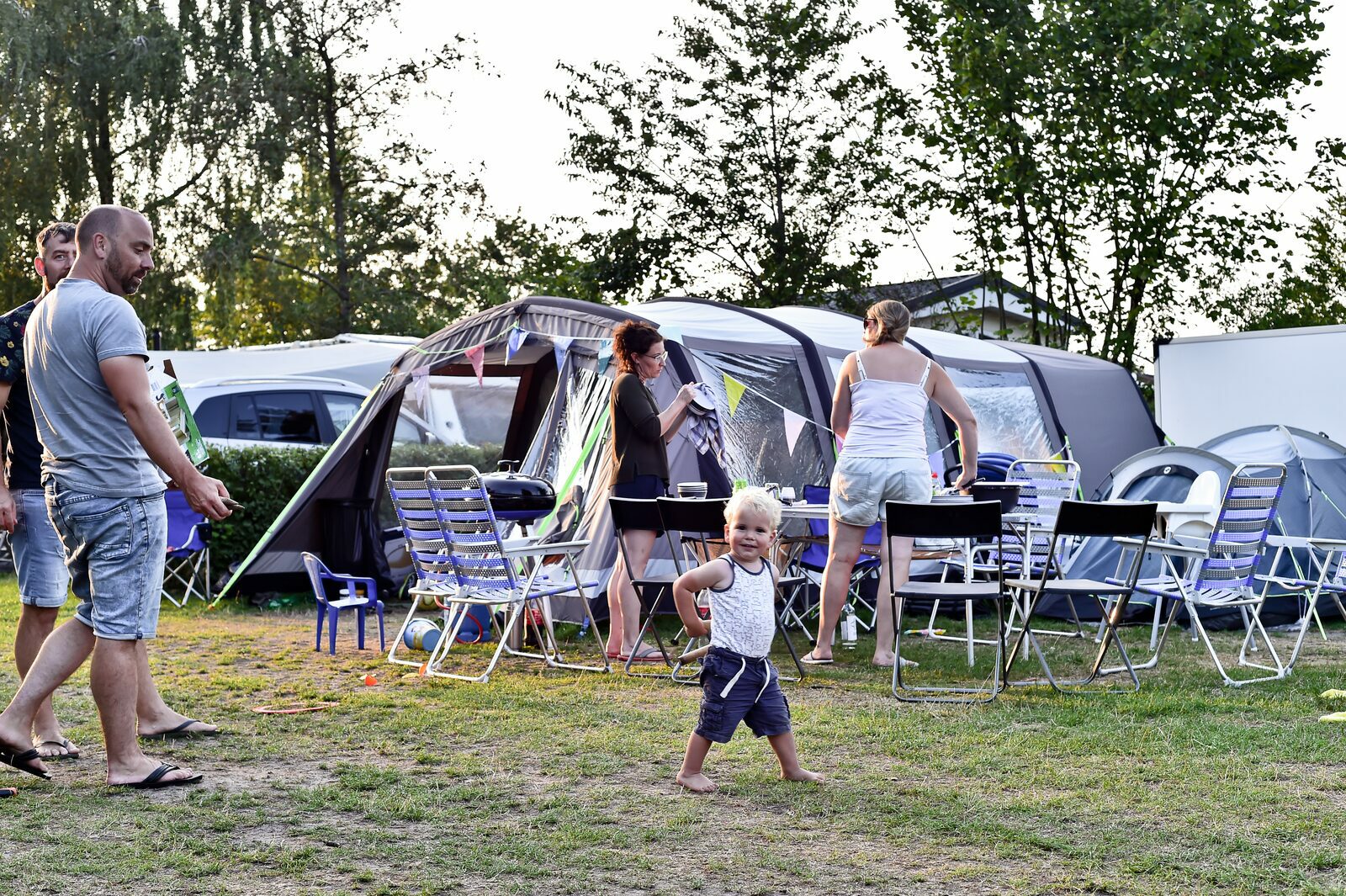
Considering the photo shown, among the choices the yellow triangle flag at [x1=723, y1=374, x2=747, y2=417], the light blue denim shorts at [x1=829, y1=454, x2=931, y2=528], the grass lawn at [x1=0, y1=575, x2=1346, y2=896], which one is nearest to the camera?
the grass lawn at [x1=0, y1=575, x2=1346, y2=896]

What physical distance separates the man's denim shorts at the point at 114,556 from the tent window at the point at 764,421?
4495 mm

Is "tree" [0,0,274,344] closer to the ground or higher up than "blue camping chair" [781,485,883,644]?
higher up

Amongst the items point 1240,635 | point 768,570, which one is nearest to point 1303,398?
point 1240,635

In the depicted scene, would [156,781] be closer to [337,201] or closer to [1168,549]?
[1168,549]

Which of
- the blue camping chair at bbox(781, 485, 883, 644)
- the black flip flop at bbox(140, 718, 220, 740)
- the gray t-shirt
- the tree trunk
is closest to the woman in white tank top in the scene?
the blue camping chair at bbox(781, 485, 883, 644)

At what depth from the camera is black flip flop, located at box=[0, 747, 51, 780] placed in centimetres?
405

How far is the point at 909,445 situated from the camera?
616 centimetres

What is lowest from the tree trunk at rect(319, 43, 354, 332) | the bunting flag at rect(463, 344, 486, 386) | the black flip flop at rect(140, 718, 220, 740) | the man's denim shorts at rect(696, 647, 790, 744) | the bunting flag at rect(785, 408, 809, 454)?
the black flip flop at rect(140, 718, 220, 740)

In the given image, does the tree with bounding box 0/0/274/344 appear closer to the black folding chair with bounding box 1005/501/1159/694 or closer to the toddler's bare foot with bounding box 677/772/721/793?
the black folding chair with bounding box 1005/501/1159/694

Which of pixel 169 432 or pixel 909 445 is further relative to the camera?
pixel 909 445

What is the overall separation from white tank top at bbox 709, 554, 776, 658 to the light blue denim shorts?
199 cm

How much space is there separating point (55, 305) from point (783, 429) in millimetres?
5177

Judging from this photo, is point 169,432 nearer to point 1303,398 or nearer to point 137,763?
point 137,763

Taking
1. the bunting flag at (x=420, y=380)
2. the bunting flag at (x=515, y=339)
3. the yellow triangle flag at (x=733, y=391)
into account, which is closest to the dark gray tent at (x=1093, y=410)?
the yellow triangle flag at (x=733, y=391)
